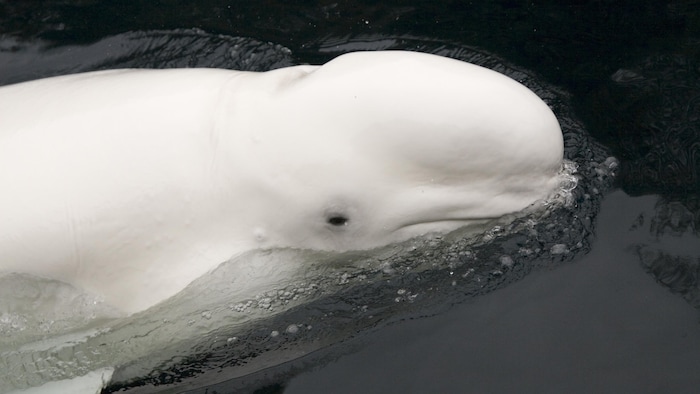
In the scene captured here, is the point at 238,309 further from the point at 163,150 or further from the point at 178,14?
the point at 178,14

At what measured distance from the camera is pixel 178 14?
856 cm

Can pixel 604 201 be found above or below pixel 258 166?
below

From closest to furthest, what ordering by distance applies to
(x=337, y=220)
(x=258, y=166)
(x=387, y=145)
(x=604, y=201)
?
(x=387, y=145) → (x=258, y=166) → (x=337, y=220) → (x=604, y=201)

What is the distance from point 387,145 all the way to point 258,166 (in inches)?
28.6

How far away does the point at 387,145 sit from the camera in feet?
15.3

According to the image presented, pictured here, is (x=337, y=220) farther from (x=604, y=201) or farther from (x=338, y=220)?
A: (x=604, y=201)

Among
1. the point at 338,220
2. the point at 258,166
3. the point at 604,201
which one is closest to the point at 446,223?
the point at 338,220

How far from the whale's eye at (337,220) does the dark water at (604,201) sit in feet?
2.94

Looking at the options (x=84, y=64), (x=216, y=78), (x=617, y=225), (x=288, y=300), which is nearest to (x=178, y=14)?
(x=84, y=64)

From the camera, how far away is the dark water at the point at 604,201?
521 cm

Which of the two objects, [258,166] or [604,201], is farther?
[604,201]

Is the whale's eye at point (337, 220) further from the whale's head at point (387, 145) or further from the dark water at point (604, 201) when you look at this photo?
the dark water at point (604, 201)

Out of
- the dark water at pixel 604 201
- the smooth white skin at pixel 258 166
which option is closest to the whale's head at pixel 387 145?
the smooth white skin at pixel 258 166

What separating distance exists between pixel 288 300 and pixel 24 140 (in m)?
1.80
